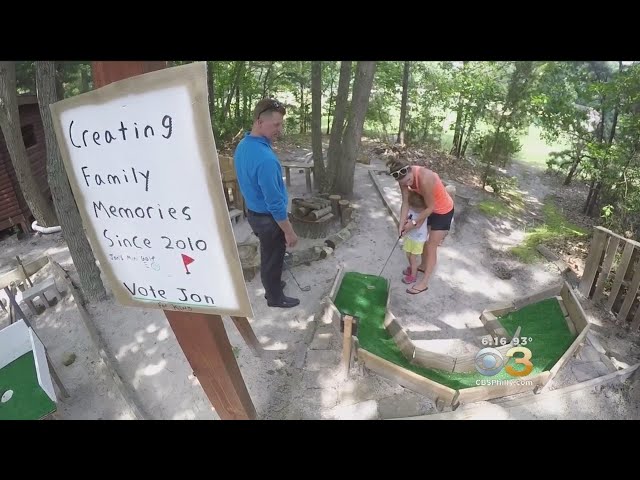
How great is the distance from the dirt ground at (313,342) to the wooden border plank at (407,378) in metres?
0.08

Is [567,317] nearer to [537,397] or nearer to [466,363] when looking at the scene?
[537,397]

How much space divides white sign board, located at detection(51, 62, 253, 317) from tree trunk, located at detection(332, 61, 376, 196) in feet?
22.5

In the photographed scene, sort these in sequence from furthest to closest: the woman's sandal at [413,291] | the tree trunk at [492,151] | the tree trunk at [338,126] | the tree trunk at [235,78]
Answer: the tree trunk at [235,78], the tree trunk at [492,151], the tree trunk at [338,126], the woman's sandal at [413,291]

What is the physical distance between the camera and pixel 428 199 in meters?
4.50

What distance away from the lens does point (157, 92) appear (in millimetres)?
1173

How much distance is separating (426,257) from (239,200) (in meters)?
4.50

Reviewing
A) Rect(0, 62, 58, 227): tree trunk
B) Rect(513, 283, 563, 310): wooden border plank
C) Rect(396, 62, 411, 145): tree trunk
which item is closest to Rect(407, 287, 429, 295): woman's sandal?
Rect(513, 283, 563, 310): wooden border plank

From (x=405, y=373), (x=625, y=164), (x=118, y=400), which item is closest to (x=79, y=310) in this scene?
(x=118, y=400)

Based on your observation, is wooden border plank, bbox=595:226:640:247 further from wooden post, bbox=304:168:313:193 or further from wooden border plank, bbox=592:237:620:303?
wooden post, bbox=304:168:313:193

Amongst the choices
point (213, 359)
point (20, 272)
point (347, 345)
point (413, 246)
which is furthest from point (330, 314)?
point (20, 272)

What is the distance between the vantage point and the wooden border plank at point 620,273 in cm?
459

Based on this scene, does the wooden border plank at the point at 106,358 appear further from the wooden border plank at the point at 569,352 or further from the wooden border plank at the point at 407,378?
the wooden border plank at the point at 569,352

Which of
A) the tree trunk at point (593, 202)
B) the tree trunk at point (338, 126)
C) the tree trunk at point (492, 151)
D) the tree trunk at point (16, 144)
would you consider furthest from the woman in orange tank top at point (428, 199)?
the tree trunk at point (593, 202)

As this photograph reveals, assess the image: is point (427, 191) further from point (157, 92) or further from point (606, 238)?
point (157, 92)
